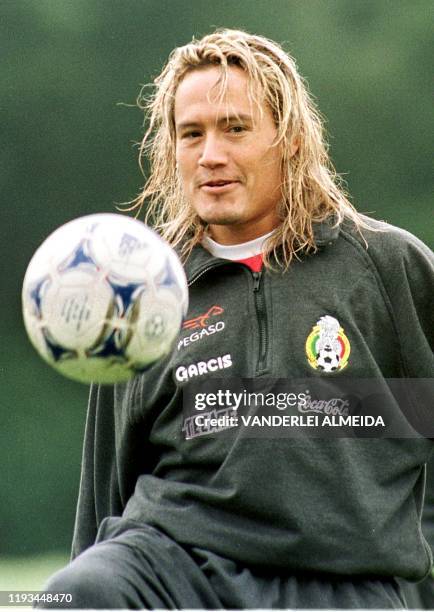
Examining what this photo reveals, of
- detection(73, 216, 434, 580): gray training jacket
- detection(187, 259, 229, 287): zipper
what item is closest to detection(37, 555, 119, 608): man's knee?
detection(73, 216, 434, 580): gray training jacket

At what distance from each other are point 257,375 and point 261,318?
6.9 inches

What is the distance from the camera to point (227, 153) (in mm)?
4188

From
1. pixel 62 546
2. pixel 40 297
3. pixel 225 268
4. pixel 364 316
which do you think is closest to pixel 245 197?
pixel 225 268

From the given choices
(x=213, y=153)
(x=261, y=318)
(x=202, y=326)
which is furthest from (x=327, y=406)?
(x=213, y=153)

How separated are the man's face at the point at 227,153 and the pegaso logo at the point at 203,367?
399mm

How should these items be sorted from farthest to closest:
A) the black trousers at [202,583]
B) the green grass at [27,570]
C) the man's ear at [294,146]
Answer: the green grass at [27,570]
the man's ear at [294,146]
the black trousers at [202,583]

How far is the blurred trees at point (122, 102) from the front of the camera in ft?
43.4

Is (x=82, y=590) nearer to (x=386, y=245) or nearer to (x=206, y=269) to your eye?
(x=206, y=269)

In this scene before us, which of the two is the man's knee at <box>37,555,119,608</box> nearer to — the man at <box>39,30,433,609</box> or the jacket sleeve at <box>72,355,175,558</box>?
the man at <box>39,30,433,609</box>

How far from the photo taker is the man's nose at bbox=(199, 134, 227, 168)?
4.16 meters

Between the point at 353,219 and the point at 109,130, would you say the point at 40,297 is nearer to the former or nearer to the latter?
the point at 353,219

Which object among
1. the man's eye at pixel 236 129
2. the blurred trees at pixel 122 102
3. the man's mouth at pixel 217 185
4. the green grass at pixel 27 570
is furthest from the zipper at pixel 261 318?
the blurred trees at pixel 122 102

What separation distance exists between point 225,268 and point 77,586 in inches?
42.5

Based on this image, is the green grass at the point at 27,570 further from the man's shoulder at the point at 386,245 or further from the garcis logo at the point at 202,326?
the man's shoulder at the point at 386,245
